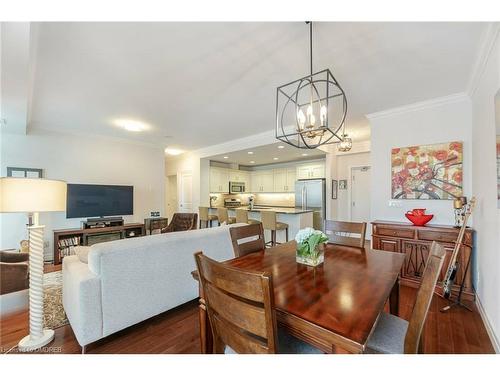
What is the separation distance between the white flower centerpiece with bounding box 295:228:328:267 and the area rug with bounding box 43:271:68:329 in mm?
2325

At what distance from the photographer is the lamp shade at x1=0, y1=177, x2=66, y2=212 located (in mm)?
1597

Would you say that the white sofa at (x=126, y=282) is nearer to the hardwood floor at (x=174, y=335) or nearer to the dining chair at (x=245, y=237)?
the hardwood floor at (x=174, y=335)

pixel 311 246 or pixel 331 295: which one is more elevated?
pixel 311 246

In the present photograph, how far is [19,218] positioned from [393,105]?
21.6 feet

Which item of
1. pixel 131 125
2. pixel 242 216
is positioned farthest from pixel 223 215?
pixel 131 125

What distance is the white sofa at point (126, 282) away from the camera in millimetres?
1718

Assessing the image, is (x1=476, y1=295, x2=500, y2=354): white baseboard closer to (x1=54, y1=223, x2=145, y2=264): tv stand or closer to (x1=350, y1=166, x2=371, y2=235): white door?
(x1=350, y1=166, x2=371, y2=235): white door

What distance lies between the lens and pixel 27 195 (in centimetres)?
165

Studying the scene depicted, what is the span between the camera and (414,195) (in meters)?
3.29

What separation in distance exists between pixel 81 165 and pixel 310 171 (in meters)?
5.71

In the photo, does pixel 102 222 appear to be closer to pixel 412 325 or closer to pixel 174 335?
pixel 174 335

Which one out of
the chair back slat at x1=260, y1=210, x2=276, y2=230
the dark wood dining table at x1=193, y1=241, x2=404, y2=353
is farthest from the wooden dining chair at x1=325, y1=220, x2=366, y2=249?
the chair back slat at x1=260, y1=210, x2=276, y2=230

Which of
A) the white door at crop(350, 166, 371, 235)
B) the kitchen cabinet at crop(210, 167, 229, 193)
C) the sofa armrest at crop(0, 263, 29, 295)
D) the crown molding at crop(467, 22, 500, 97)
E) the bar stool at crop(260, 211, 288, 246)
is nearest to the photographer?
the crown molding at crop(467, 22, 500, 97)
